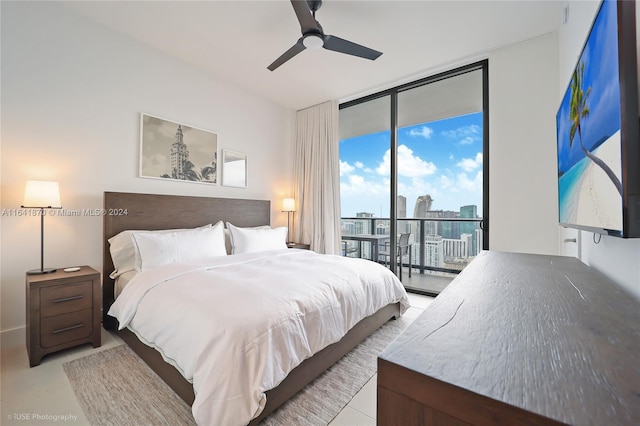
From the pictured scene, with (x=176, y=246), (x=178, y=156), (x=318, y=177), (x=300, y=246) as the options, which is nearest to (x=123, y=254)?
(x=176, y=246)

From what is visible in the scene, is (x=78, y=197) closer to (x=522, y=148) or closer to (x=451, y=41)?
(x=451, y=41)

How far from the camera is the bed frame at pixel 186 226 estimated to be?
157 cm

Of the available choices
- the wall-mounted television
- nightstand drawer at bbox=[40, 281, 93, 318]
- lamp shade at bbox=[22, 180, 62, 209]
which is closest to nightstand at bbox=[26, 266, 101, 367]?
nightstand drawer at bbox=[40, 281, 93, 318]

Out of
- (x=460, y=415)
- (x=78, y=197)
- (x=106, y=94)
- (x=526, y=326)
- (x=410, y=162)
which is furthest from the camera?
(x=410, y=162)

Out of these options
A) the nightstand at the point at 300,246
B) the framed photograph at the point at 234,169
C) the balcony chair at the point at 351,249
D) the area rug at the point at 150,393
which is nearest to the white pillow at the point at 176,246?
the area rug at the point at 150,393

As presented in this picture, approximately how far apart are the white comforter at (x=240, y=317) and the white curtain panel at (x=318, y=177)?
1.67 meters

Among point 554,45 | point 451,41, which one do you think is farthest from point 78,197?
point 554,45

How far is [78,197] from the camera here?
2459mm

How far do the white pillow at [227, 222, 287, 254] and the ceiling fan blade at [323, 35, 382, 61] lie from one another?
2127 millimetres

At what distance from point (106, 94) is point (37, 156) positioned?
83cm

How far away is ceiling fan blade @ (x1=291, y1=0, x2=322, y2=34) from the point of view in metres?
1.84

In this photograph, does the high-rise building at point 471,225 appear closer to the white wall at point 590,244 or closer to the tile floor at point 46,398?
the white wall at point 590,244

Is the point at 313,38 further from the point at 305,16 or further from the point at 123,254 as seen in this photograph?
the point at 123,254

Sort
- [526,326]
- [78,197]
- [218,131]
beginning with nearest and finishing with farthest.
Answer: [526,326] → [78,197] → [218,131]
